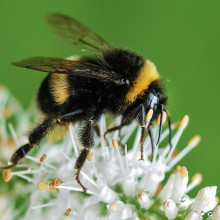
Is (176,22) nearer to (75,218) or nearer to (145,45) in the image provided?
(145,45)

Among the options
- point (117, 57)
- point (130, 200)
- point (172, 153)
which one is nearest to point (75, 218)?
point (130, 200)

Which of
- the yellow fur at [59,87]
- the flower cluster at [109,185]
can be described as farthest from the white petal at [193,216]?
the yellow fur at [59,87]

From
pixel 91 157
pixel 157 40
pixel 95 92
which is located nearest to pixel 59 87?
pixel 95 92

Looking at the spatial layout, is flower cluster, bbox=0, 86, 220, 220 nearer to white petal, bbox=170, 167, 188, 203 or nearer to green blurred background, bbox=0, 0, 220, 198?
Answer: white petal, bbox=170, 167, 188, 203

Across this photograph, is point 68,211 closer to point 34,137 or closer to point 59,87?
point 34,137

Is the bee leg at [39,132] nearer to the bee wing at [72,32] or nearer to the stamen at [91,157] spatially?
the stamen at [91,157]

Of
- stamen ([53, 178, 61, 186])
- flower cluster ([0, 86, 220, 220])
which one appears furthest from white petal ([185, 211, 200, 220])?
stamen ([53, 178, 61, 186])
